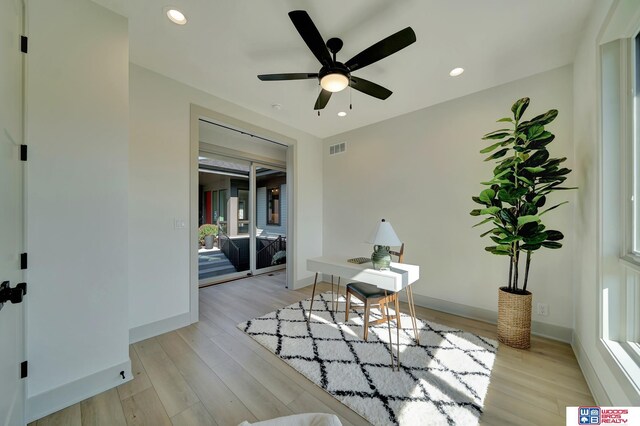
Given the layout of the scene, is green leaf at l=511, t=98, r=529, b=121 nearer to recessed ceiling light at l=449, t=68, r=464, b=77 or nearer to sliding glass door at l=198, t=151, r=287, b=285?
recessed ceiling light at l=449, t=68, r=464, b=77

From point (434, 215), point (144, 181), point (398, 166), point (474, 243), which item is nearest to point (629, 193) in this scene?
point (474, 243)

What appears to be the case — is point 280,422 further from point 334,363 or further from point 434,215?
point 434,215

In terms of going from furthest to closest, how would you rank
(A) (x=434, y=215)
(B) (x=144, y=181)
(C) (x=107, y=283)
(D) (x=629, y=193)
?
1. (A) (x=434, y=215)
2. (B) (x=144, y=181)
3. (C) (x=107, y=283)
4. (D) (x=629, y=193)

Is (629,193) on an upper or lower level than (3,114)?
lower

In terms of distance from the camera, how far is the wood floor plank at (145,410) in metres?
1.44

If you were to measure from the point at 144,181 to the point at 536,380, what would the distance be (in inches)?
155

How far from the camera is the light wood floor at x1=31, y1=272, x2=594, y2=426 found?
1.48m

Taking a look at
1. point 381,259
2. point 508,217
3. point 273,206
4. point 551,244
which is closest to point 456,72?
point 508,217

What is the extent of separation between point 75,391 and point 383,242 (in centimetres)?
252

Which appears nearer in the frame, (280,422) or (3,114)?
(280,422)

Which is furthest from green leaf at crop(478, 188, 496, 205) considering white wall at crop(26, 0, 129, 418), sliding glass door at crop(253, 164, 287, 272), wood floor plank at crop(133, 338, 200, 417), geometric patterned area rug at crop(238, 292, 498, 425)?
sliding glass door at crop(253, 164, 287, 272)

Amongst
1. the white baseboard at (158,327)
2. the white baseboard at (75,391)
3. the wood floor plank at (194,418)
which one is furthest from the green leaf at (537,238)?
the white baseboard at (158,327)

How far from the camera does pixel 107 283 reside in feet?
5.70

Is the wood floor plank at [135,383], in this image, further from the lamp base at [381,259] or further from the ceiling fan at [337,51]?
the ceiling fan at [337,51]
